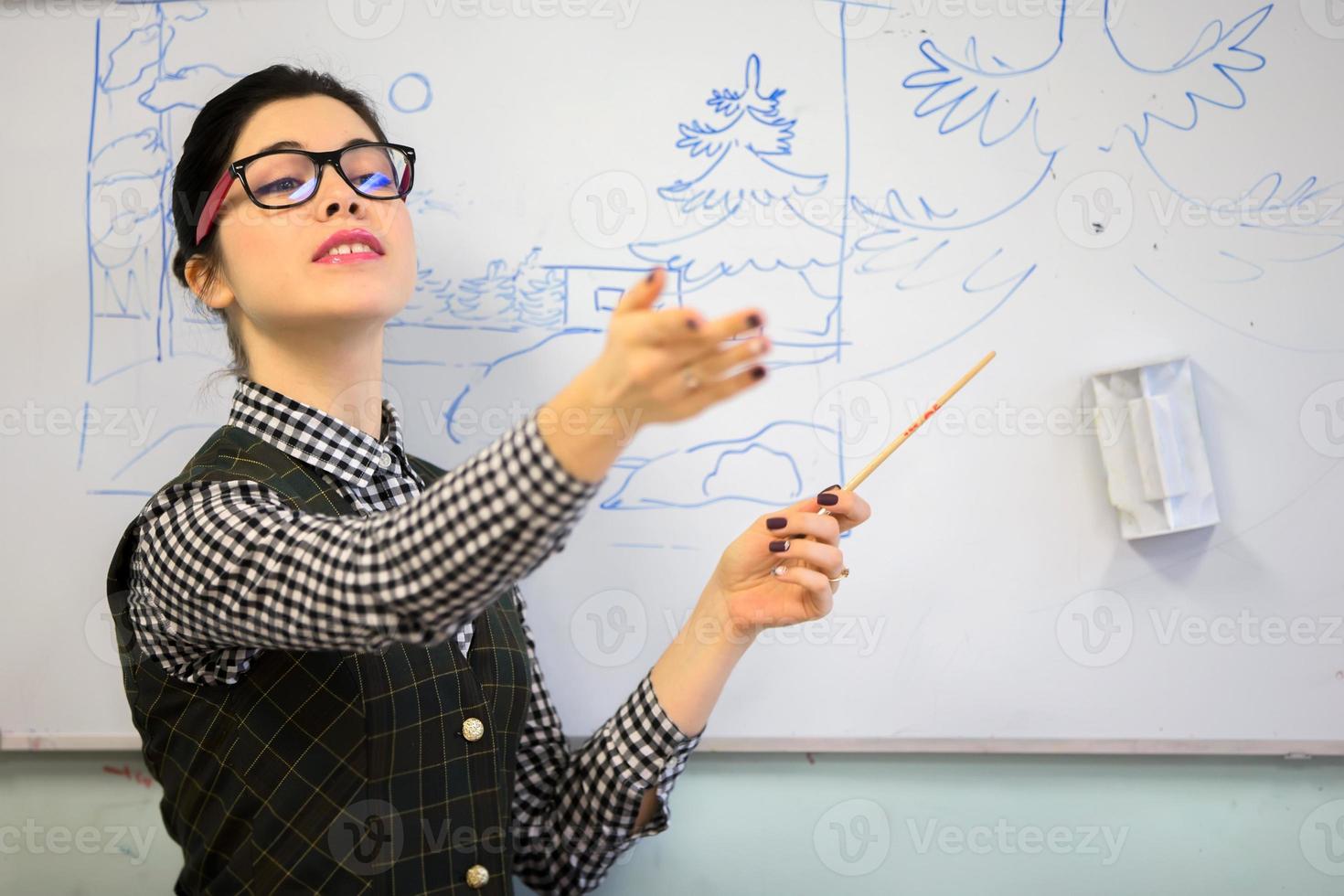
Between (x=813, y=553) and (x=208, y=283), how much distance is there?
65cm

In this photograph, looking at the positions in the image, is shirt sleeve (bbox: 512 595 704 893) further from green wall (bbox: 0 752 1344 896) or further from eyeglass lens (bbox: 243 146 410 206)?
eyeglass lens (bbox: 243 146 410 206)

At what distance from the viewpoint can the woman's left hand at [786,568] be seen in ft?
3.00

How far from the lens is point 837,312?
117 cm

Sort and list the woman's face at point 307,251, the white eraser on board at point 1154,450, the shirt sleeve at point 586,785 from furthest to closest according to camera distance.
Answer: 1. the white eraser on board at point 1154,450
2. the shirt sleeve at point 586,785
3. the woman's face at point 307,251

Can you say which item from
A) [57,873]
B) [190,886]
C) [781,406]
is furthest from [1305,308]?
[57,873]

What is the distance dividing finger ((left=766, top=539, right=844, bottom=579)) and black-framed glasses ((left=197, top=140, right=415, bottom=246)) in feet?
1.65

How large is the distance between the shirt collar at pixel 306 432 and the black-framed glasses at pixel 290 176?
0.17 meters

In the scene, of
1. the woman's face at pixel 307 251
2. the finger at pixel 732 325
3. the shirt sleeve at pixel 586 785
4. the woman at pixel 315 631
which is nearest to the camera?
the finger at pixel 732 325

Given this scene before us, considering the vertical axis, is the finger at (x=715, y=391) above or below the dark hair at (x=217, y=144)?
below

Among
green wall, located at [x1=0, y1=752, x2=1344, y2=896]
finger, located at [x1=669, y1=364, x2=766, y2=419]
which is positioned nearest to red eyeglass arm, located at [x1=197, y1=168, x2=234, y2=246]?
finger, located at [x1=669, y1=364, x2=766, y2=419]

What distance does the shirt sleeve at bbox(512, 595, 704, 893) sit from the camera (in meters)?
1.01

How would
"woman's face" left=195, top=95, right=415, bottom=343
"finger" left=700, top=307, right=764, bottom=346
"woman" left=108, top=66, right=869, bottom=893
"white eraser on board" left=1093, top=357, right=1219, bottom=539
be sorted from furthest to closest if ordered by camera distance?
"white eraser on board" left=1093, top=357, right=1219, bottom=539, "woman's face" left=195, top=95, right=415, bottom=343, "woman" left=108, top=66, right=869, bottom=893, "finger" left=700, top=307, right=764, bottom=346

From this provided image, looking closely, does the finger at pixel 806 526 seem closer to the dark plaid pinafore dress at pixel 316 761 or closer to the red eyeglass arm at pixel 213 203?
the dark plaid pinafore dress at pixel 316 761

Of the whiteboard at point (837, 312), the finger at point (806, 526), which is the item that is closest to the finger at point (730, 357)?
the finger at point (806, 526)
